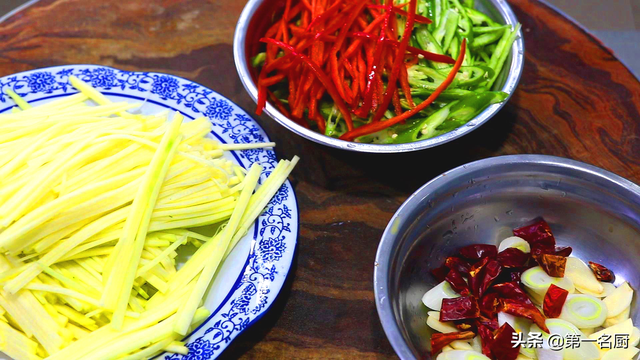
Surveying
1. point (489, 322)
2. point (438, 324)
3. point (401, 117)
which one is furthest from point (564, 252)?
point (401, 117)

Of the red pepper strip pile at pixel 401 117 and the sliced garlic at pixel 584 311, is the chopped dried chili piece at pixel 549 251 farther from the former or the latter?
the red pepper strip pile at pixel 401 117

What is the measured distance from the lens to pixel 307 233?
5.94 ft

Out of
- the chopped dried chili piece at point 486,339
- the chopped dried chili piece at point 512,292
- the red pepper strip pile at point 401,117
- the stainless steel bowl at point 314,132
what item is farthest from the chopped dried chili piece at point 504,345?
the red pepper strip pile at point 401,117

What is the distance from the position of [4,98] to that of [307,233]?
47.8 inches

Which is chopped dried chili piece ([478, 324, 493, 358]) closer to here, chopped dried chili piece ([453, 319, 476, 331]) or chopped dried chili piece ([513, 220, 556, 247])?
chopped dried chili piece ([453, 319, 476, 331])

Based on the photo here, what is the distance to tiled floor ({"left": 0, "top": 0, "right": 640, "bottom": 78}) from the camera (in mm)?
3402

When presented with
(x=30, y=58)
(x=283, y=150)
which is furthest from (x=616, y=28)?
(x=30, y=58)

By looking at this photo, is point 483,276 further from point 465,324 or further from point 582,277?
point 582,277

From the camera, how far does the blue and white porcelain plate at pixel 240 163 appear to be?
1.45 meters

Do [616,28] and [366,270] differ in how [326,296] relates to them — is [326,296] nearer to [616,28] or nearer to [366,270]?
[366,270]

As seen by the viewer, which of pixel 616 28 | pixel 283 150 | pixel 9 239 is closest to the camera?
pixel 9 239

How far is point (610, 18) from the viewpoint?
358cm

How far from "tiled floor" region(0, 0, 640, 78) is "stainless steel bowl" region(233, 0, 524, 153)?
1791mm

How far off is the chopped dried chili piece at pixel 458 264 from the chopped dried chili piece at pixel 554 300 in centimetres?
23
